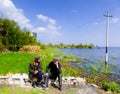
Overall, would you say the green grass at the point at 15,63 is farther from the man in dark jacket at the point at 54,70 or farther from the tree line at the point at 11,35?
the tree line at the point at 11,35

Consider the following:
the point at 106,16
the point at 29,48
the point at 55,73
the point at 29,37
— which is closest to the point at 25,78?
the point at 55,73

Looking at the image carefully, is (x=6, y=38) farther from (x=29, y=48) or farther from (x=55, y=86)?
(x=55, y=86)

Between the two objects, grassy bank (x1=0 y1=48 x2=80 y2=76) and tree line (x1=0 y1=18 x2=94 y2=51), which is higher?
tree line (x1=0 y1=18 x2=94 y2=51)

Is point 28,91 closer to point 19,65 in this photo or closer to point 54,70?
point 54,70

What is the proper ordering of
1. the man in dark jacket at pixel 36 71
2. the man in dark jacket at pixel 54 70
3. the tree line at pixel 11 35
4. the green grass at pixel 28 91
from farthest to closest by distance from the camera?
the tree line at pixel 11 35, the man in dark jacket at pixel 54 70, the man in dark jacket at pixel 36 71, the green grass at pixel 28 91

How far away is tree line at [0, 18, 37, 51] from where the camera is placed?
1986 inches

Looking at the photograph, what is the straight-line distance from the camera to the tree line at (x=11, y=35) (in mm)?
50447

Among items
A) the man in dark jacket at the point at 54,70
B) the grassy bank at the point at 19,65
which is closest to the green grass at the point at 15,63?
the grassy bank at the point at 19,65

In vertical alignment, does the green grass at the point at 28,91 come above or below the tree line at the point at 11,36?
below

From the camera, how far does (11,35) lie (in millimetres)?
51500

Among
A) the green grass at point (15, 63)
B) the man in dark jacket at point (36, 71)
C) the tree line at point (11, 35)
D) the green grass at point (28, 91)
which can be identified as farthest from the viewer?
the tree line at point (11, 35)

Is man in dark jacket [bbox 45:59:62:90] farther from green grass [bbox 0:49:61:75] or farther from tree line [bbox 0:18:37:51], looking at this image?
tree line [bbox 0:18:37:51]

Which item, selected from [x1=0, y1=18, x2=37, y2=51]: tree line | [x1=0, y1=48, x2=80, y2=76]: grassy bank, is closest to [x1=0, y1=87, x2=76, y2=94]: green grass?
[x1=0, y1=48, x2=80, y2=76]: grassy bank

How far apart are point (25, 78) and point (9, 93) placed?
2433mm
